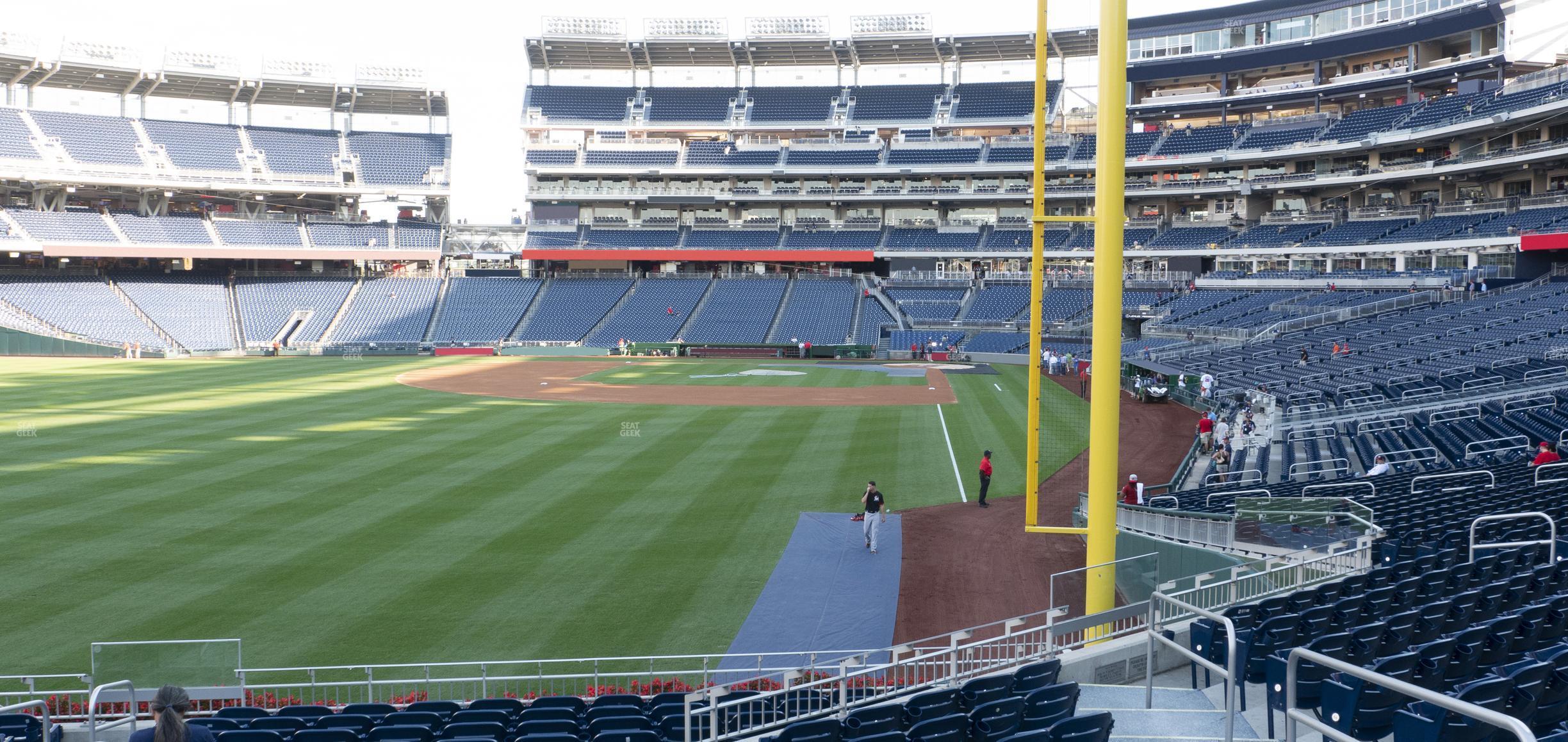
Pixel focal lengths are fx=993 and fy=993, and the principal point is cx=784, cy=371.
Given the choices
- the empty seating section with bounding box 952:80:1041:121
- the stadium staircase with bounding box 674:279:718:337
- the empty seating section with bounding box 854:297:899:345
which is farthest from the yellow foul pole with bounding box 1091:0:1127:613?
the empty seating section with bounding box 952:80:1041:121

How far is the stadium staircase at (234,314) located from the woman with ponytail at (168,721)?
62.6 m

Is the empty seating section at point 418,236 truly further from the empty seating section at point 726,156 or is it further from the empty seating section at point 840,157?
the empty seating section at point 840,157

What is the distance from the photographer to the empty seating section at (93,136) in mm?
64125

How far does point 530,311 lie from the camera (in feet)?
228

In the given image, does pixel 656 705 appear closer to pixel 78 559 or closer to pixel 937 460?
pixel 78 559

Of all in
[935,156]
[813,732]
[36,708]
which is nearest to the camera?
[813,732]

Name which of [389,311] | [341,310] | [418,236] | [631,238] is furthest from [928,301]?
[341,310]

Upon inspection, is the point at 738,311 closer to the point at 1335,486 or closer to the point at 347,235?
the point at 347,235

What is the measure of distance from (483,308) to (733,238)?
19468 millimetres

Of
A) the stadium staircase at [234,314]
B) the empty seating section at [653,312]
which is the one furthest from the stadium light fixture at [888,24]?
the stadium staircase at [234,314]

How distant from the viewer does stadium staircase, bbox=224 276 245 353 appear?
62.2 m

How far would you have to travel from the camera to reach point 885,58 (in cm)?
7762

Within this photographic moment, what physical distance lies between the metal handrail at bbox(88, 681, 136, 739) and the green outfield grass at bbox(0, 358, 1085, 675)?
9.20ft

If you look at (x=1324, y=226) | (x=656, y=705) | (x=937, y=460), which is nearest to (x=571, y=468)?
(x=937, y=460)
